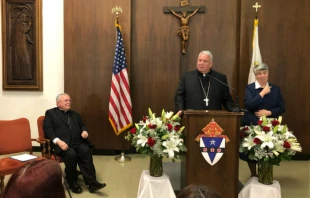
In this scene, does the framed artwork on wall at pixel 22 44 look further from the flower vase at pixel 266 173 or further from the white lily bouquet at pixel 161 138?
the flower vase at pixel 266 173

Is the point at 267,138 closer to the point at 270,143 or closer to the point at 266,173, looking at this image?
the point at 270,143

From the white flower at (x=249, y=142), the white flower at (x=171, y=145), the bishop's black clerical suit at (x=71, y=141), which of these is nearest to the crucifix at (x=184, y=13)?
the bishop's black clerical suit at (x=71, y=141)

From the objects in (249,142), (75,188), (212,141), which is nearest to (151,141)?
(212,141)

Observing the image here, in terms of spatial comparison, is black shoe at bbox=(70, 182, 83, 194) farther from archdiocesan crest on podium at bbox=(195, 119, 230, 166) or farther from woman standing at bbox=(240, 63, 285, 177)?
woman standing at bbox=(240, 63, 285, 177)

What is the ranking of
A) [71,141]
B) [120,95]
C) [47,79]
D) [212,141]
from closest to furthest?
[212,141] → [71,141] → [120,95] → [47,79]

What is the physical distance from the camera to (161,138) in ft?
10.4

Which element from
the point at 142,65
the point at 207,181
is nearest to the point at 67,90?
the point at 142,65

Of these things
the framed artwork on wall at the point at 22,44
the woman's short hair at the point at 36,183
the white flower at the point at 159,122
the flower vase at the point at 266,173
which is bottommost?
the flower vase at the point at 266,173

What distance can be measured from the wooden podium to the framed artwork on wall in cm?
339

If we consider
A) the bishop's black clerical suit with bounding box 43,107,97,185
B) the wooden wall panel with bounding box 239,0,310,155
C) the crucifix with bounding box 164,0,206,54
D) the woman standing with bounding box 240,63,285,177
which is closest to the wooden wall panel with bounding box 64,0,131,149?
the crucifix with bounding box 164,0,206,54

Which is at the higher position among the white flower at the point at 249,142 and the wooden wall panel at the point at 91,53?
the wooden wall panel at the point at 91,53

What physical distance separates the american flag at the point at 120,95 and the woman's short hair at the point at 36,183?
403 centimetres

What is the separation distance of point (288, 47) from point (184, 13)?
5.72 feet

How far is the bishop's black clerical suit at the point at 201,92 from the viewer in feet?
12.9
